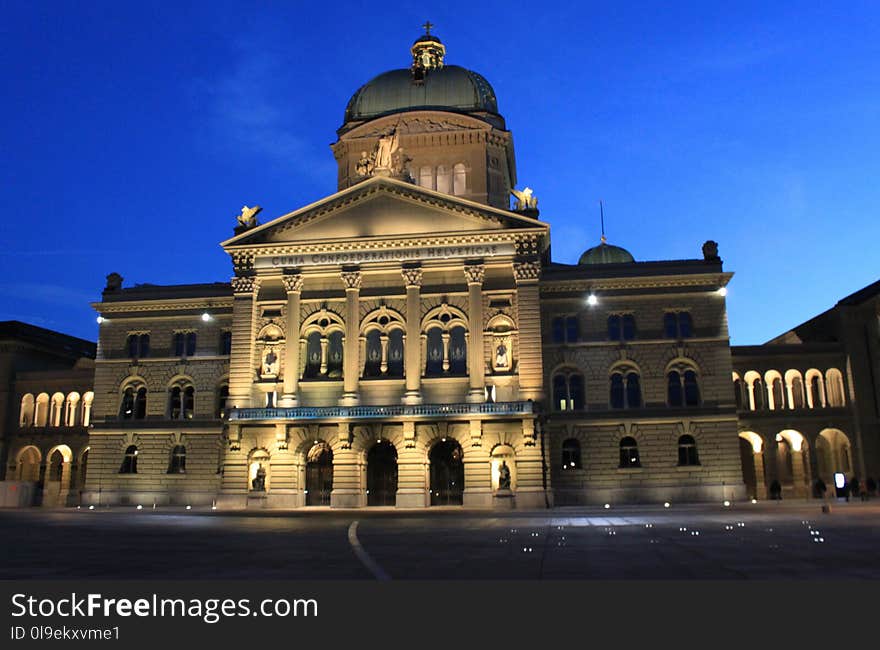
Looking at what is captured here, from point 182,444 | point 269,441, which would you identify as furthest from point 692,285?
point 182,444

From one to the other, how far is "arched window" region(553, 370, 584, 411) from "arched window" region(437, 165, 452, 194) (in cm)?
1844

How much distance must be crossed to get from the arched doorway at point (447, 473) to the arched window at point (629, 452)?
11.4 m

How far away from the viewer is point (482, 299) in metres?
54.8

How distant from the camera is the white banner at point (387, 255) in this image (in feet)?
179

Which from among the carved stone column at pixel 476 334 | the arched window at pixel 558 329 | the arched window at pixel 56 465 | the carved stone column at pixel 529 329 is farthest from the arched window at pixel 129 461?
the arched window at pixel 558 329

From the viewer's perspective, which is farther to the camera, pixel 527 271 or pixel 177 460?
pixel 177 460

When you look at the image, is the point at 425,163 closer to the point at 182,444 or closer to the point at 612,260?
the point at 612,260

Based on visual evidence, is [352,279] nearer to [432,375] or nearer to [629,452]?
[432,375]

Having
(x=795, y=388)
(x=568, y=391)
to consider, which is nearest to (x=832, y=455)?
(x=795, y=388)

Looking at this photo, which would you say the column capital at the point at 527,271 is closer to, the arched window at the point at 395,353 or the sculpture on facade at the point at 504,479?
the arched window at the point at 395,353

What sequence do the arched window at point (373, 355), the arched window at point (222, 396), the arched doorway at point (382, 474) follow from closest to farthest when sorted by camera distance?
1. the arched doorway at point (382, 474)
2. the arched window at point (373, 355)
3. the arched window at point (222, 396)

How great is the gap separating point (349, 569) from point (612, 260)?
60.7 meters

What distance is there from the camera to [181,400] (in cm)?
6128

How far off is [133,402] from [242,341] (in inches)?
489
